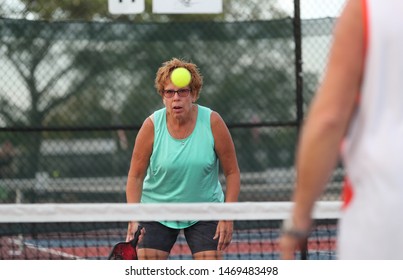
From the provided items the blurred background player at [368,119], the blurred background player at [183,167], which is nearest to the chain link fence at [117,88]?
the blurred background player at [183,167]

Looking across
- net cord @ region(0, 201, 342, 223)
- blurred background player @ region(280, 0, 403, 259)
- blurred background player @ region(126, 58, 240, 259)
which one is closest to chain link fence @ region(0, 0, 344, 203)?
blurred background player @ region(126, 58, 240, 259)

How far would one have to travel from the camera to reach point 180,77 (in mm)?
5219

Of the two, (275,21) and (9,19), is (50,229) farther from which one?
(275,21)

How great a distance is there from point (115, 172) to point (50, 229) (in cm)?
93

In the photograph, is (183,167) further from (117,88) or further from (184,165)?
(117,88)

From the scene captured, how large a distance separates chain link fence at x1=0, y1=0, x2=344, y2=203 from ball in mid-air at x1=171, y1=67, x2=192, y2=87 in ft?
10.1

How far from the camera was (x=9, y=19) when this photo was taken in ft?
27.5

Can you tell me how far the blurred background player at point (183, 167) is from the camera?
515 cm

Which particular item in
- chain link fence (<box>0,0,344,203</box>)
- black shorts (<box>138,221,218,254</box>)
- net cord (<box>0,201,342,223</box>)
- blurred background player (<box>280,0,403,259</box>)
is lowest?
blurred background player (<box>280,0,403,259</box>)

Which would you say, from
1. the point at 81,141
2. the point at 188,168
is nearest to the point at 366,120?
the point at 188,168

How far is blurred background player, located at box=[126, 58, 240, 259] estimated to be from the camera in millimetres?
5148

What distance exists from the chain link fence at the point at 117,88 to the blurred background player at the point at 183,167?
306cm

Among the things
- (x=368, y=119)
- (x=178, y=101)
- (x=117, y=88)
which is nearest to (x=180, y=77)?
(x=178, y=101)

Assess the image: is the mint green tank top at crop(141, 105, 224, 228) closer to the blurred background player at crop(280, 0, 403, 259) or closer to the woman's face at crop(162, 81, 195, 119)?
the woman's face at crop(162, 81, 195, 119)
